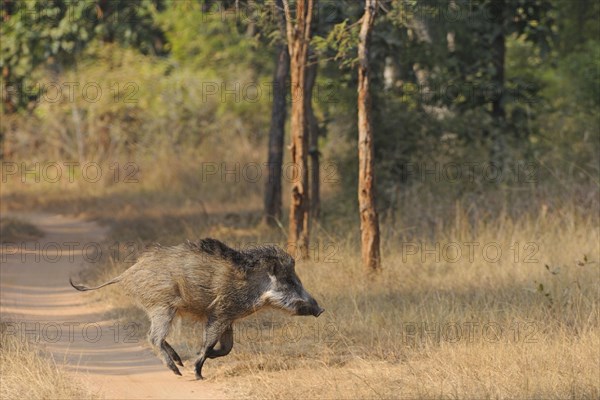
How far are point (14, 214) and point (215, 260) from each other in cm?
1122

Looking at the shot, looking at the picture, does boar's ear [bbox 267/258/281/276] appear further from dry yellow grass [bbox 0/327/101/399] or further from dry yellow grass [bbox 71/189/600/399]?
dry yellow grass [bbox 0/327/101/399]

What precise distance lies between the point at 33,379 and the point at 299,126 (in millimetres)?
6000

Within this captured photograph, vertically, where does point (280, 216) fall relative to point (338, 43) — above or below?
below

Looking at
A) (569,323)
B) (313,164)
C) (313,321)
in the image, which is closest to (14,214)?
(313,164)

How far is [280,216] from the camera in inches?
641

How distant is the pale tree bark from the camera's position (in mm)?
12547

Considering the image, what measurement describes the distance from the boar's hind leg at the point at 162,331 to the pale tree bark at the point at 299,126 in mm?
4356

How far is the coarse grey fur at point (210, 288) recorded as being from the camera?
8.52 meters

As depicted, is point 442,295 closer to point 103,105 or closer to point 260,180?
point 260,180

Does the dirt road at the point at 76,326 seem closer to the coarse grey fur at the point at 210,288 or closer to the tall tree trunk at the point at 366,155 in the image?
the coarse grey fur at the point at 210,288

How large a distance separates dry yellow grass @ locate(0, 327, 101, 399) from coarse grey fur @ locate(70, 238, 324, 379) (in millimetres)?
880

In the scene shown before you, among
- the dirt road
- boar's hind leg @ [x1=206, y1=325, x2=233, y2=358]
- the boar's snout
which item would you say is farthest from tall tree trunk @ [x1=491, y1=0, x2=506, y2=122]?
boar's hind leg @ [x1=206, y1=325, x2=233, y2=358]

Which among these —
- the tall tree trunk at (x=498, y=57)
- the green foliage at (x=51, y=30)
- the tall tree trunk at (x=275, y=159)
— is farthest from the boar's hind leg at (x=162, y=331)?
the green foliage at (x=51, y=30)

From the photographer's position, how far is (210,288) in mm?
8547
